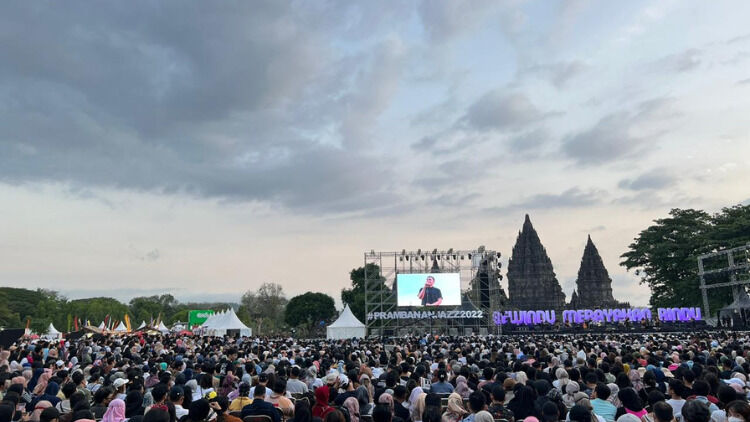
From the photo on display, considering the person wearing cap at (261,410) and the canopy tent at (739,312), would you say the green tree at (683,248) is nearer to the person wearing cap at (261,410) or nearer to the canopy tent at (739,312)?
the canopy tent at (739,312)

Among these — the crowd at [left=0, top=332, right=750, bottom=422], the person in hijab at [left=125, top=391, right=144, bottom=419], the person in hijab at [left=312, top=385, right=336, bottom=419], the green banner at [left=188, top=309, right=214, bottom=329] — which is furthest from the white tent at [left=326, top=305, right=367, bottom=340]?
the person in hijab at [left=312, top=385, right=336, bottom=419]

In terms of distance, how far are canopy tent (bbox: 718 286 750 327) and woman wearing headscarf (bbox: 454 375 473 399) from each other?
39246 mm

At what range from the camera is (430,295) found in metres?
40.8

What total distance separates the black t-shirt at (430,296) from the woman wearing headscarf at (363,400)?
110 ft

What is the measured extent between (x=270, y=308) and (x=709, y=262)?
65259 mm

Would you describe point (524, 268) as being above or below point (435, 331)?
above

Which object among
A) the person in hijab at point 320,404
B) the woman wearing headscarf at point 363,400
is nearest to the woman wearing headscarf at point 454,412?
the person in hijab at point 320,404

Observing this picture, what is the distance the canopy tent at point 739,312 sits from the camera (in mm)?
38406

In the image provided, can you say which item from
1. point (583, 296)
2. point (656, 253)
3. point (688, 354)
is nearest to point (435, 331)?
point (656, 253)

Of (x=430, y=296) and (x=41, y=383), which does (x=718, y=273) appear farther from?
(x=41, y=383)

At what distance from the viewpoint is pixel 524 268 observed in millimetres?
88438

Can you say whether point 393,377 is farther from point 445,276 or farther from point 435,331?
point 435,331

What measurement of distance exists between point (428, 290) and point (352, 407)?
34.3 m

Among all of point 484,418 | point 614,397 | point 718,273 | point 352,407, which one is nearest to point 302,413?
point 352,407
